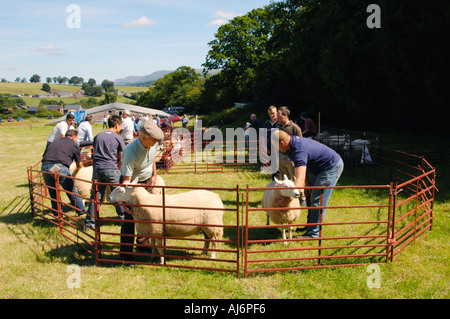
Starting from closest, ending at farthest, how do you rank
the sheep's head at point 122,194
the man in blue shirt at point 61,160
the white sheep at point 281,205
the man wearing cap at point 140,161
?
1. the man wearing cap at point 140,161
2. the sheep's head at point 122,194
3. the white sheep at point 281,205
4. the man in blue shirt at point 61,160

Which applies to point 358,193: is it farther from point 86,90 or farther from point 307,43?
point 86,90

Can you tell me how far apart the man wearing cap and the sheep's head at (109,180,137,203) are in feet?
0.34

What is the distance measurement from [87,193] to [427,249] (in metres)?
7.06

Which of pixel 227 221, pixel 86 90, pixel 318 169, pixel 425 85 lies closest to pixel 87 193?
pixel 227 221

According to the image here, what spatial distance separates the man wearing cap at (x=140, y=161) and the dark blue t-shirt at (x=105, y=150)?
1270 mm

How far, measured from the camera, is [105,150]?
6.34 m

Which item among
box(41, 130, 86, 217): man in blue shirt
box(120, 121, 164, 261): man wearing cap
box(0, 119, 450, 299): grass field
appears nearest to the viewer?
box(0, 119, 450, 299): grass field

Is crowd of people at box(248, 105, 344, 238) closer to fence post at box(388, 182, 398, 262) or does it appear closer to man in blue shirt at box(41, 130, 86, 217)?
fence post at box(388, 182, 398, 262)

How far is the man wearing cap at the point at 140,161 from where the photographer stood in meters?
4.69

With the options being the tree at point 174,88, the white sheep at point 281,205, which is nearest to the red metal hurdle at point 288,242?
the white sheep at point 281,205

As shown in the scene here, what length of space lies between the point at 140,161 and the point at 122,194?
545mm

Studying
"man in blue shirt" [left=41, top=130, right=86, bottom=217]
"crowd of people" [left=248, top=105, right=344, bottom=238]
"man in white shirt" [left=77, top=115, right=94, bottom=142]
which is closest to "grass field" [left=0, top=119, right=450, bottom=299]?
"crowd of people" [left=248, top=105, right=344, bottom=238]

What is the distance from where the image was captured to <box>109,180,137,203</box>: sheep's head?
4.86m

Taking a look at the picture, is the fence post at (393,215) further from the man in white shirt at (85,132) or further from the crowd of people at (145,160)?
the man in white shirt at (85,132)
